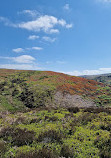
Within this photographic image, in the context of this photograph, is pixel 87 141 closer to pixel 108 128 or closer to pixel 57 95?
pixel 108 128

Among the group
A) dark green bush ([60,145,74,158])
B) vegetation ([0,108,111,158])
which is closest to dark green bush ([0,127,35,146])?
vegetation ([0,108,111,158])

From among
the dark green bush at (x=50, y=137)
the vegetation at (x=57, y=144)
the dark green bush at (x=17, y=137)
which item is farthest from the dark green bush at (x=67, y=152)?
the dark green bush at (x=17, y=137)

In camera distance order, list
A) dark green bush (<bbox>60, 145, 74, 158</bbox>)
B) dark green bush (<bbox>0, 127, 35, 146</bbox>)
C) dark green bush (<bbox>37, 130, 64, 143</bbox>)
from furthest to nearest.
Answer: dark green bush (<bbox>37, 130, 64, 143</bbox>), dark green bush (<bbox>0, 127, 35, 146</bbox>), dark green bush (<bbox>60, 145, 74, 158</bbox>)

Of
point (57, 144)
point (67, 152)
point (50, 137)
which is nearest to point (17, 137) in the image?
point (50, 137)

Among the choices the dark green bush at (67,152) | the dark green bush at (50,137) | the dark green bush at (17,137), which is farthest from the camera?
the dark green bush at (50,137)

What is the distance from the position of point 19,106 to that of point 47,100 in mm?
5271

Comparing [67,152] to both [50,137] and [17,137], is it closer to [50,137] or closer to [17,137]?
[50,137]

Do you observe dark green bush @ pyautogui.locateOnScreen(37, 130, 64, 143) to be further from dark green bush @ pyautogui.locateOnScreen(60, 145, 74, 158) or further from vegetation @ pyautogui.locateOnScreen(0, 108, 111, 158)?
dark green bush @ pyautogui.locateOnScreen(60, 145, 74, 158)

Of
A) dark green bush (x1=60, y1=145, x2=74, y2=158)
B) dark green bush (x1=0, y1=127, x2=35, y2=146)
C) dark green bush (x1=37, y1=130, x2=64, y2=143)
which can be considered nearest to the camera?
dark green bush (x1=60, y1=145, x2=74, y2=158)

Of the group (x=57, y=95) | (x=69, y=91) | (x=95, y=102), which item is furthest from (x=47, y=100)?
(x=95, y=102)

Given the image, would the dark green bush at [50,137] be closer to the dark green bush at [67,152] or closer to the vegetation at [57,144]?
the vegetation at [57,144]

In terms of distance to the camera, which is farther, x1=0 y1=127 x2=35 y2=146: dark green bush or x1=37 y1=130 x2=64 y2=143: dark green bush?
x1=37 y1=130 x2=64 y2=143: dark green bush

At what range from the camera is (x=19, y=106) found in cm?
1781

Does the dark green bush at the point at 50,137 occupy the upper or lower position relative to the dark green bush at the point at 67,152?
lower
